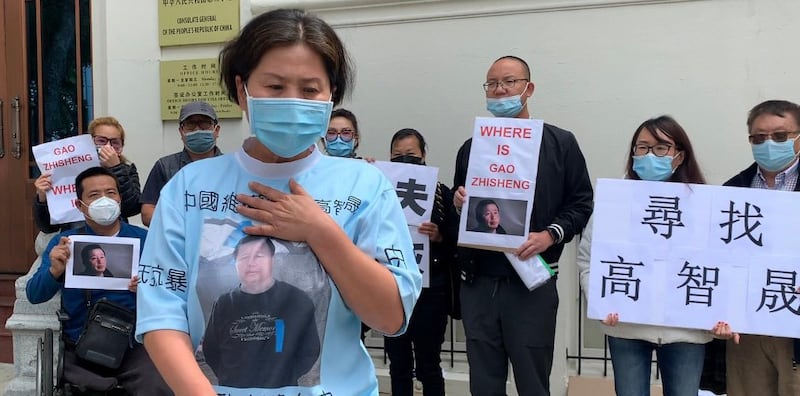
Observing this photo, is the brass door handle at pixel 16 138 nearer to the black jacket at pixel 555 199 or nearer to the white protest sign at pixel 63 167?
the white protest sign at pixel 63 167

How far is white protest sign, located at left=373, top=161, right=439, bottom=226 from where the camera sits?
3701 millimetres

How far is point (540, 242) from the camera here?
124 inches

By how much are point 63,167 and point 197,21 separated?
6.58ft

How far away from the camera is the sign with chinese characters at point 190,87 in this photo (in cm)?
529

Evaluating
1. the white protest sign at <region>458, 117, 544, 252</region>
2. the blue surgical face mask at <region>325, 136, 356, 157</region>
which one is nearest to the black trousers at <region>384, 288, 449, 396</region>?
the white protest sign at <region>458, 117, 544, 252</region>

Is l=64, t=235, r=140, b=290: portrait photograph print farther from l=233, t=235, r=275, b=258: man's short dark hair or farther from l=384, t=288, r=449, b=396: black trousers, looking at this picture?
l=233, t=235, r=275, b=258: man's short dark hair

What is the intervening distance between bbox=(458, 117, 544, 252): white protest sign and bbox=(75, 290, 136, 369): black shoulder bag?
1885mm

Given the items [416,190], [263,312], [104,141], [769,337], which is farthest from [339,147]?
[263,312]

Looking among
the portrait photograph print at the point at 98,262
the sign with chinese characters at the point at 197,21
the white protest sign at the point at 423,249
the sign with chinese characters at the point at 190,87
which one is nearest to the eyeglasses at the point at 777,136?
the white protest sign at the point at 423,249

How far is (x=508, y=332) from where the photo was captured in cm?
326

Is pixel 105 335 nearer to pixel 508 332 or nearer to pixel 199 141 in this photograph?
pixel 199 141

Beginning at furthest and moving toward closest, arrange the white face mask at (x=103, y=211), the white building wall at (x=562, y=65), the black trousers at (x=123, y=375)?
the white building wall at (x=562, y=65)
the white face mask at (x=103, y=211)
the black trousers at (x=123, y=375)

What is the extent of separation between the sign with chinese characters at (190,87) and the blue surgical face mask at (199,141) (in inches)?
53.2

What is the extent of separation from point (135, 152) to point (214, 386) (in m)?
4.70
